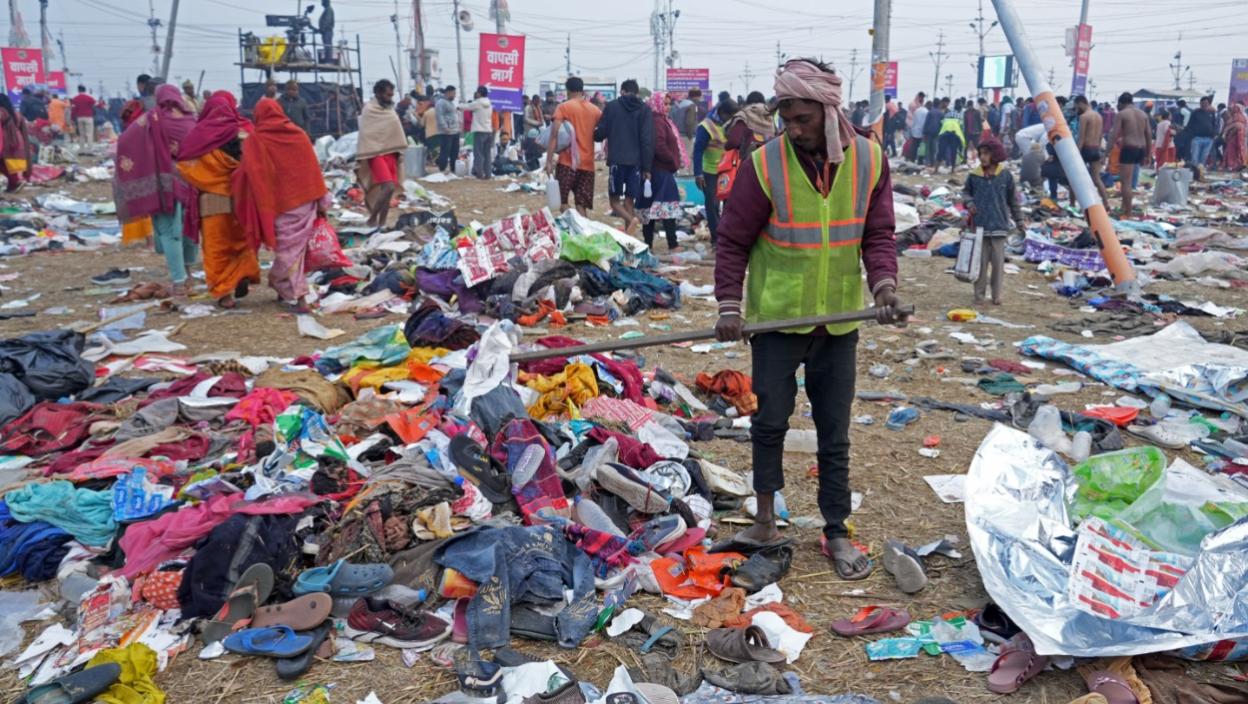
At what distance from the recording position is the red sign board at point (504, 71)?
53.2 ft

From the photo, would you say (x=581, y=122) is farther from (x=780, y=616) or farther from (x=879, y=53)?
(x=780, y=616)

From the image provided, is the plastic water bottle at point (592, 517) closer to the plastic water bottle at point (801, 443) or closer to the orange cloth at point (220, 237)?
the plastic water bottle at point (801, 443)

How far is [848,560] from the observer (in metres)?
3.60

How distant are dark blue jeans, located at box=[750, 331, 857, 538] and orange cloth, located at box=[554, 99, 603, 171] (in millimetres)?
7345

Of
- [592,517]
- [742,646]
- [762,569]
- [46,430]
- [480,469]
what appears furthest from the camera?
[46,430]

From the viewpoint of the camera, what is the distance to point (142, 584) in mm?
3479

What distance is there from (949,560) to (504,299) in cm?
496

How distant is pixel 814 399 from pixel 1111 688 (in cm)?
137

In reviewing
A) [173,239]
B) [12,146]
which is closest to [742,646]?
[173,239]

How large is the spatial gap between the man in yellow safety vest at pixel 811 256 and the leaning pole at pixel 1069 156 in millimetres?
6245

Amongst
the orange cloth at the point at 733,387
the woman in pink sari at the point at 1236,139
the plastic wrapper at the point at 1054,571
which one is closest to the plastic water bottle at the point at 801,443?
the orange cloth at the point at 733,387

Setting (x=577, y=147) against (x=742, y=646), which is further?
(x=577, y=147)

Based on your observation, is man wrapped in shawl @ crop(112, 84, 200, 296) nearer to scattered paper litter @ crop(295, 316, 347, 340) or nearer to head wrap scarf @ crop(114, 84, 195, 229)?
head wrap scarf @ crop(114, 84, 195, 229)

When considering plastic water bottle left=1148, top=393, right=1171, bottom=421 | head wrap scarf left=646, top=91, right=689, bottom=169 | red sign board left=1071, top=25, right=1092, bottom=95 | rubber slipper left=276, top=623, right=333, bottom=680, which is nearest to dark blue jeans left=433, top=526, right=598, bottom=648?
rubber slipper left=276, top=623, right=333, bottom=680
